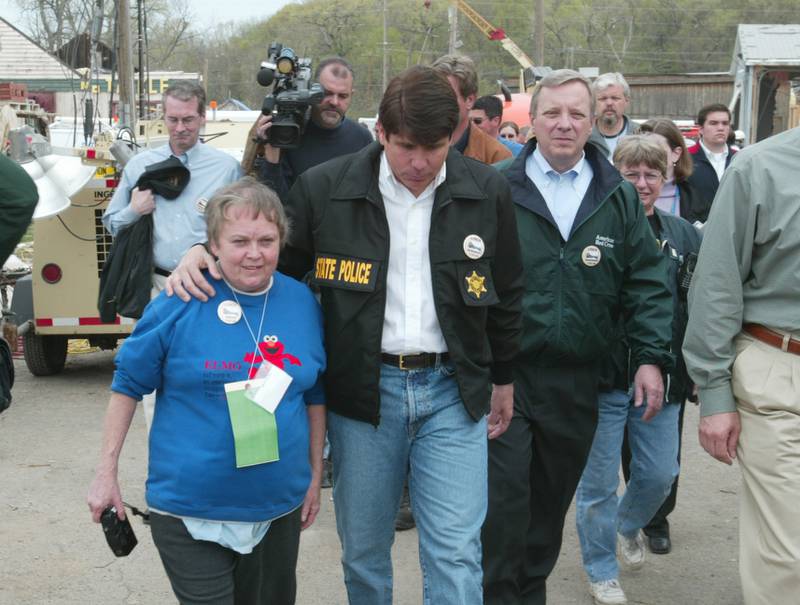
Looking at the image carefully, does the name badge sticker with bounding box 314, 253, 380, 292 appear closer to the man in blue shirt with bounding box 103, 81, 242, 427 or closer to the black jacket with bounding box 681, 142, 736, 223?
the man in blue shirt with bounding box 103, 81, 242, 427

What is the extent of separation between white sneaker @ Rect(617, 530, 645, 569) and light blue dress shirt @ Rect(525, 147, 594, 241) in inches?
76.2

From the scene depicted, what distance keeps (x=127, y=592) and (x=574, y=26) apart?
88.1m

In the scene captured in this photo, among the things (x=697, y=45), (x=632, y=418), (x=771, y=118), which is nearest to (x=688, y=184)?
(x=632, y=418)

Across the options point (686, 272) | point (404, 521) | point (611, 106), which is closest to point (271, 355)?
point (686, 272)

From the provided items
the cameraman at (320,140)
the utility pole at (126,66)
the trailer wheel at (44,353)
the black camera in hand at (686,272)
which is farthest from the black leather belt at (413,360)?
the utility pole at (126,66)

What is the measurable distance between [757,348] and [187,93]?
3.85m

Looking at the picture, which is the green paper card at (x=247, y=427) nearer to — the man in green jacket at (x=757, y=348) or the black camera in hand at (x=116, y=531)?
the black camera in hand at (x=116, y=531)

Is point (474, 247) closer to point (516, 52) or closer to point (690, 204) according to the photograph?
point (690, 204)

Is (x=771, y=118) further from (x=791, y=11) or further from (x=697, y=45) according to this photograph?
(x=697, y=45)

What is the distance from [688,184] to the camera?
657 cm

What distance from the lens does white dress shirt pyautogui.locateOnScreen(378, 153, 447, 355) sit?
147 inches

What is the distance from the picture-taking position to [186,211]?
21.3 feet

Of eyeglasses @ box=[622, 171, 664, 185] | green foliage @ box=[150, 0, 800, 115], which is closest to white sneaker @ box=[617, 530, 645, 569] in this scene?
eyeglasses @ box=[622, 171, 664, 185]

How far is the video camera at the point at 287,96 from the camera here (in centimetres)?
575
